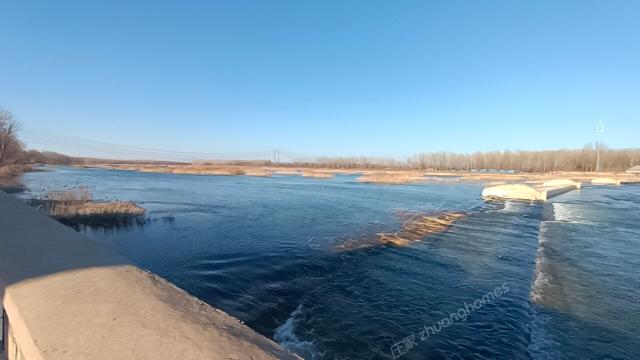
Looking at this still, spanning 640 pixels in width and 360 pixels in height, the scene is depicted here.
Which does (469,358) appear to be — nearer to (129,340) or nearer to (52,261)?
(129,340)

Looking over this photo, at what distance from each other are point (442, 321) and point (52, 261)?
7807mm

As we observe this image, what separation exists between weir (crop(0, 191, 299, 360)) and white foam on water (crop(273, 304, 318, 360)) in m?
2.55

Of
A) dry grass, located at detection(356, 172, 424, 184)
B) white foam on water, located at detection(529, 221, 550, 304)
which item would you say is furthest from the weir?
dry grass, located at detection(356, 172, 424, 184)

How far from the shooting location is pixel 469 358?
687cm

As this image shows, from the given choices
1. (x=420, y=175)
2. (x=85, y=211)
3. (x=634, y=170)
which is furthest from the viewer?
(x=634, y=170)

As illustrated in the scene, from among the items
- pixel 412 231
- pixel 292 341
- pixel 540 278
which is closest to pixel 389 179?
pixel 412 231

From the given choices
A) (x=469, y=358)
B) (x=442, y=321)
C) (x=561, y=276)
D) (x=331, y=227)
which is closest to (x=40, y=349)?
(x=469, y=358)

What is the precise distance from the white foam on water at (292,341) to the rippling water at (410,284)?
0.10 ft

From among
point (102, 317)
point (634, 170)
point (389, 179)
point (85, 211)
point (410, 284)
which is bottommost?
point (410, 284)

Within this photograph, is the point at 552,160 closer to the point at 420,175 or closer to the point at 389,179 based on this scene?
the point at 420,175

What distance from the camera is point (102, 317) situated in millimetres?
3930

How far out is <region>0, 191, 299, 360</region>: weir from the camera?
3.39 m

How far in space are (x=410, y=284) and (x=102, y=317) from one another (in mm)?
8536

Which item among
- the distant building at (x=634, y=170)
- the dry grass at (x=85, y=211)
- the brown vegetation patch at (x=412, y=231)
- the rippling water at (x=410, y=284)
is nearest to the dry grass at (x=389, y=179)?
the brown vegetation patch at (x=412, y=231)
